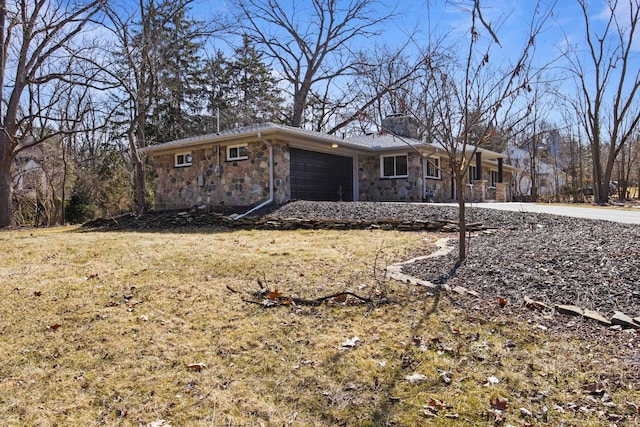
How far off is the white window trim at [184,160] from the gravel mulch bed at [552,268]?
10.1 meters

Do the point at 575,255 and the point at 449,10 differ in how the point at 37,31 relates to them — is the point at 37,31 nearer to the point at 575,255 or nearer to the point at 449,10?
the point at 449,10

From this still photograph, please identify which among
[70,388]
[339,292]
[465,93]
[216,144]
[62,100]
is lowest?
[70,388]

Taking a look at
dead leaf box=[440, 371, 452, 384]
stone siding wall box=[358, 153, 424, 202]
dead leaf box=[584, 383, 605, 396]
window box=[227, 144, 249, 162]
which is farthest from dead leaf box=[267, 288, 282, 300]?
stone siding wall box=[358, 153, 424, 202]

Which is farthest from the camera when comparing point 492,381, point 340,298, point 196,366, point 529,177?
point 529,177

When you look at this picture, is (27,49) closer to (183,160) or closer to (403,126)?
(183,160)

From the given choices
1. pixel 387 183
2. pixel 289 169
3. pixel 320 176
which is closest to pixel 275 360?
pixel 289 169

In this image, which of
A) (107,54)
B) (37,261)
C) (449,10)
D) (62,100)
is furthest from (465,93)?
(62,100)

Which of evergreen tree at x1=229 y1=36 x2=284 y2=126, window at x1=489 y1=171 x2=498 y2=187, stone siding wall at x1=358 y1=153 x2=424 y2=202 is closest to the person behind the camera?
stone siding wall at x1=358 y1=153 x2=424 y2=202

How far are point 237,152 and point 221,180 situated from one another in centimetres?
106

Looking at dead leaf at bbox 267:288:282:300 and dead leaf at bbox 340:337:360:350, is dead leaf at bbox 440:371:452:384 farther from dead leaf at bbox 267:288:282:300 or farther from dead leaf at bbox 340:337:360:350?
dead leaf at bbox 267:288:282:300

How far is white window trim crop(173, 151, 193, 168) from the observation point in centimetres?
1448

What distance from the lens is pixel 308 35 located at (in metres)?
24.4

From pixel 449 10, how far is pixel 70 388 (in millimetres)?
4739

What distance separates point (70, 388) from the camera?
8.49ft
